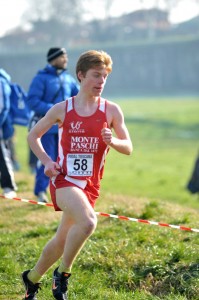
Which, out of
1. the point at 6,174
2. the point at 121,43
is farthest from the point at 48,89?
the point at 121,43

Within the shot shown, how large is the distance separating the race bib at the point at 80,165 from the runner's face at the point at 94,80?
0.51 meters

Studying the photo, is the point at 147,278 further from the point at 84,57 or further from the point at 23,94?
the point at 23,94

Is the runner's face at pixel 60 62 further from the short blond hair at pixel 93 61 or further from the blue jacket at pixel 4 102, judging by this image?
the short blond hair at pixel 93 61

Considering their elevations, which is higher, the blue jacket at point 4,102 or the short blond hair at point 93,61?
the short blond hair at point 93,61

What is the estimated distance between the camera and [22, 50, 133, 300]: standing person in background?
5906 mm

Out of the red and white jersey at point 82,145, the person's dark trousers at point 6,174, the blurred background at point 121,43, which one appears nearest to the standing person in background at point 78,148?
the red and white jersey at point 82,145

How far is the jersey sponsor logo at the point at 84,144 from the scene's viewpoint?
595 centimetres

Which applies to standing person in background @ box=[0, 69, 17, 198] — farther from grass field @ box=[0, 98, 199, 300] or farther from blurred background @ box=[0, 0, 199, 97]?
blurred background @ box=[0, 0, 199, 97]

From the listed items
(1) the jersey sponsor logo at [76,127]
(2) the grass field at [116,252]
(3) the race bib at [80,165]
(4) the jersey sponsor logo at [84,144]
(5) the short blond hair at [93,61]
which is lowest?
(2) the grass field at [116,252]

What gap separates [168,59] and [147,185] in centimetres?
6691

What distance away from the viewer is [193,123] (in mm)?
48844

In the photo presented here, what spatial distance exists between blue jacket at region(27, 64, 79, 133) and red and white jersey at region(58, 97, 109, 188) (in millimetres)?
4360

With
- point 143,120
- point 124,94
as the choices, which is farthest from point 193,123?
point 124,94

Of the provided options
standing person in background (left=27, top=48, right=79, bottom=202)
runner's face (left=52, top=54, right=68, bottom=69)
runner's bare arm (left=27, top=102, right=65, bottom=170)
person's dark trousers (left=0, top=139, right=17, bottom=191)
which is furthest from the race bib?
person's dark trousers (left=0, top=139, right=17, bottom=191)
